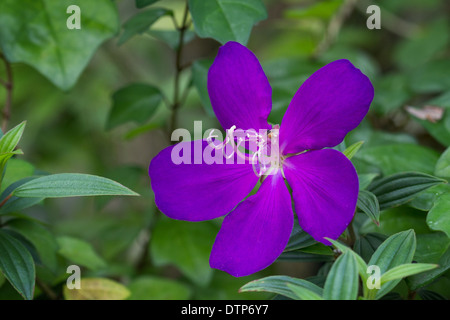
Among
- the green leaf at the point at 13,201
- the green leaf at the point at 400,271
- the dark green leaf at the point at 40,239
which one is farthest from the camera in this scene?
the dark green leaf at the point at 40,239

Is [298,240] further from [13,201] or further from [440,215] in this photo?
[13,201]

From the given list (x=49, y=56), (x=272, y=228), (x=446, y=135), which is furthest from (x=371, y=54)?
(x=272, y=228)

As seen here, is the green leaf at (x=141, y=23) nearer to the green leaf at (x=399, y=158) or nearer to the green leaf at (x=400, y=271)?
the green leaf at (x=399, y=158)

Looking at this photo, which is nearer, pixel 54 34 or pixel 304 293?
pixel 304 293

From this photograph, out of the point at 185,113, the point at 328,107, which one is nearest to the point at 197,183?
the point at 328,107

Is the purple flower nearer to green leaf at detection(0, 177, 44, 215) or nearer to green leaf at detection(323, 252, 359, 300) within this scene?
green leaf at detection(323, 252, 359, 300)

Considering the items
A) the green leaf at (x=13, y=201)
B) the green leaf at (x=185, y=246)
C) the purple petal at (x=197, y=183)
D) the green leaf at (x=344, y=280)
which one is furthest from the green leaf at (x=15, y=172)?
the green leaf at (x=344, y=280)

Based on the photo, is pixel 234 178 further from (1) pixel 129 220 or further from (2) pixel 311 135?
(1) pixel 129 220
